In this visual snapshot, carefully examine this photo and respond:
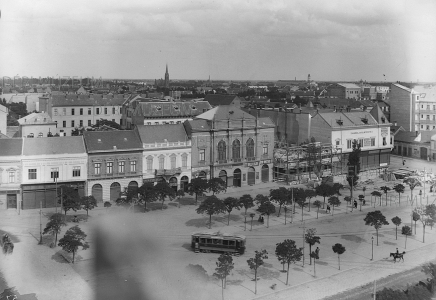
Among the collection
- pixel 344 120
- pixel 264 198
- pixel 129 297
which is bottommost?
pixel 129 297

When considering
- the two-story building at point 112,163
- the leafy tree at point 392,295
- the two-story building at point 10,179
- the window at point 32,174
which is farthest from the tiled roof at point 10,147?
the leafy tree at point 392,295

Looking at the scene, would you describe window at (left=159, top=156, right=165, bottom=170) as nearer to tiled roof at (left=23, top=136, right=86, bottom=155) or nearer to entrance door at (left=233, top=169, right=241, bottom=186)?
tiled roof at (left=23, top=136, right=86, bottom=155)

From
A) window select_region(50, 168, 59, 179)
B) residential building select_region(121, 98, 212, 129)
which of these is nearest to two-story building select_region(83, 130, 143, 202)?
window select_region(50, 168, 59, 179)

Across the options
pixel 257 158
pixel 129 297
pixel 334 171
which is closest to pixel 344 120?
pixel 334 171

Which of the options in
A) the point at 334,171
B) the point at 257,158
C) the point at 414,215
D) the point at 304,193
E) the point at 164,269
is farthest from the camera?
the point at 334,171

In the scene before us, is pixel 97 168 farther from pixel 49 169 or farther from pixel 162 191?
pixel 162 191

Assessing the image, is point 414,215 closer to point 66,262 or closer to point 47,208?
point 66,262

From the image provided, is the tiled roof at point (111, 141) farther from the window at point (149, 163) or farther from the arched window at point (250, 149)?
the arched window at point (250, 149)
